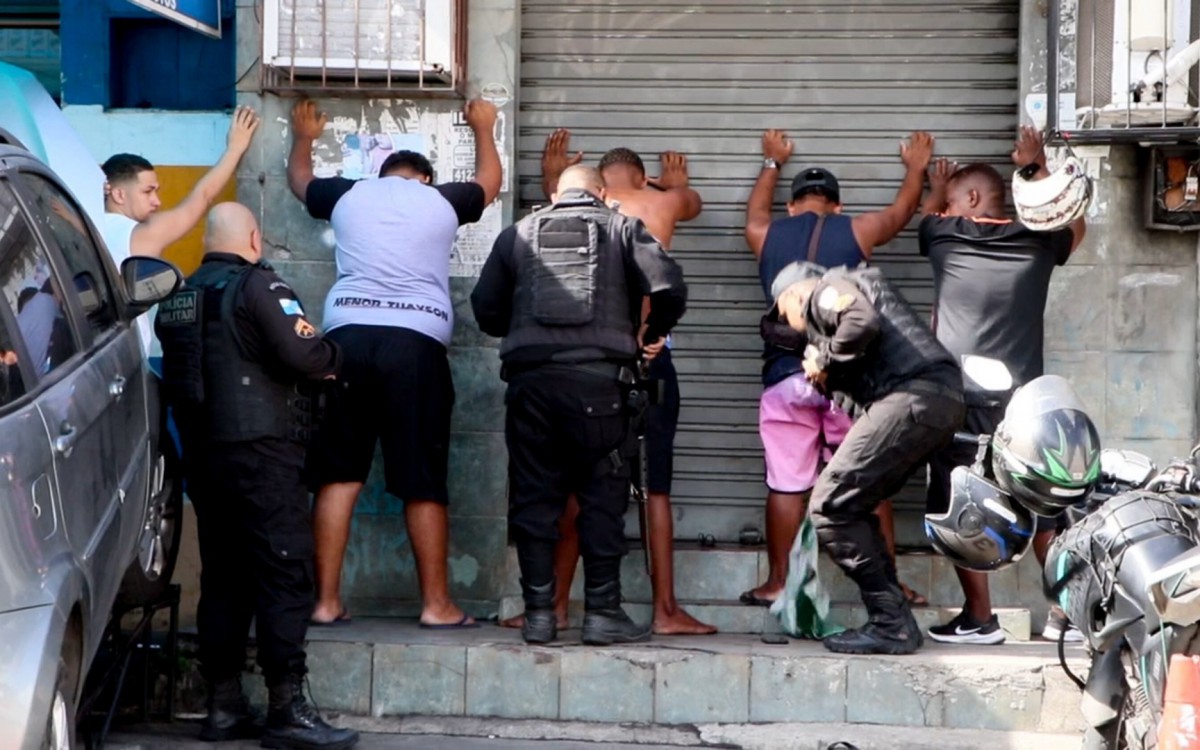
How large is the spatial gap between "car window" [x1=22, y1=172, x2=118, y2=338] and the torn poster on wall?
2.22 metres

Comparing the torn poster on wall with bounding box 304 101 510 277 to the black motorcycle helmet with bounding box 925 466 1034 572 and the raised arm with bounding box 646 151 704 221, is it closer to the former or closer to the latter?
the raised arm with bounding box 646 151 704 221

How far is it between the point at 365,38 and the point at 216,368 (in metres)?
2.17

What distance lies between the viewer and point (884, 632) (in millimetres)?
6762

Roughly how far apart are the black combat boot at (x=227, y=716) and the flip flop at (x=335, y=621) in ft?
2.38

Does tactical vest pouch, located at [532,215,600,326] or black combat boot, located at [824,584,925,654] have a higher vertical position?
tactical vest pouch, located at [532,215,600,326]

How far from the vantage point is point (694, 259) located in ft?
26.7

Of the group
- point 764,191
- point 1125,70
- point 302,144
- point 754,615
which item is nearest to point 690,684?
point 754,615

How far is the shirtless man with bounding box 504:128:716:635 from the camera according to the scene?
23.8ft

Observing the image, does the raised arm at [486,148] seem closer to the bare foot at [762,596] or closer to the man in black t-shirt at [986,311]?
the man in black t-shirt at [986,311]

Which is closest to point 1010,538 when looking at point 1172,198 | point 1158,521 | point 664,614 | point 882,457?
point 1158,521

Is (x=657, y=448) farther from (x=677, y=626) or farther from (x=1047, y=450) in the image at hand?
(x=1047, y=450)

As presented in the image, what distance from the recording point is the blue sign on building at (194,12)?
23.6ft

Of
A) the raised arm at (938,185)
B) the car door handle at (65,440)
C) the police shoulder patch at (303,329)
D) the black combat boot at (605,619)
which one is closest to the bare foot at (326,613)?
the black combat boot at (605,619)

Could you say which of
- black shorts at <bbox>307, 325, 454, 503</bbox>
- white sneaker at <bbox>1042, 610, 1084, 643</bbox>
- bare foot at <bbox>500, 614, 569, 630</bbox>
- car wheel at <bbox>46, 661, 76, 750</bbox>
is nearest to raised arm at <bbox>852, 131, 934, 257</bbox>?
white sneaker at <bbox>1042, 610, 1084, 643</bbox>
